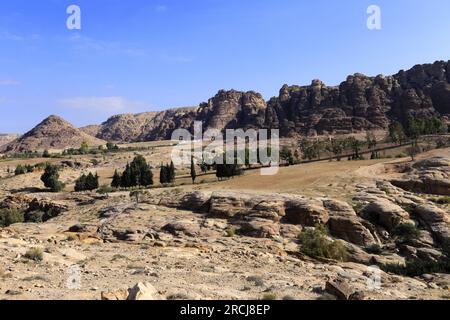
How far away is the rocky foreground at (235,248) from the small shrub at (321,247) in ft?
1.98

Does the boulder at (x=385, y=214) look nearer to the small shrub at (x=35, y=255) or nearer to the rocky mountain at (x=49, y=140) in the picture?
the small shrub at (x=35, y=255)

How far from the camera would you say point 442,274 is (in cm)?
1959

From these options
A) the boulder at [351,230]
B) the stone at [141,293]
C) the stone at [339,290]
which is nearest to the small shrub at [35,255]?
the stone at [141,293]

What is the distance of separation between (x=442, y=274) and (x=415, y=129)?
207ft

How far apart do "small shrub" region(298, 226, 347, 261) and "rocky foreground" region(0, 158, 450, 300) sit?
602 mm

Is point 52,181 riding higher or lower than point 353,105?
lower

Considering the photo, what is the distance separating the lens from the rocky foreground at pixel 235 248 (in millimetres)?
12742

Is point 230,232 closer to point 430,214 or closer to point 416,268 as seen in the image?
point 416,268

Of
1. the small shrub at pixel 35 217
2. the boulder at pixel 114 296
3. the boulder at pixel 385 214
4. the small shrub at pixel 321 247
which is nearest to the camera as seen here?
the boulder at pixel 114 296

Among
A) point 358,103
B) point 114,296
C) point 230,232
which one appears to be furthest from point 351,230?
point 358,103

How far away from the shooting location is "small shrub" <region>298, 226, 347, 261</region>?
22.9 meters

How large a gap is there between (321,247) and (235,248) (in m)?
4.80

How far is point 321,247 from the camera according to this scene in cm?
2327
